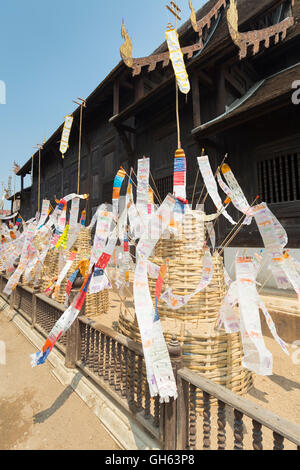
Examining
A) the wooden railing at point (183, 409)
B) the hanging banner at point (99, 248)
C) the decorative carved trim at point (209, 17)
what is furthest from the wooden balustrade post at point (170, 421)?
the decorative carved trim at point (209, 17)

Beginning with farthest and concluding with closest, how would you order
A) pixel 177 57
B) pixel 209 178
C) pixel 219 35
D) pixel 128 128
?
pixel 128 128 → pixel 219 35 → pixel 177 57 → pixel 209 178

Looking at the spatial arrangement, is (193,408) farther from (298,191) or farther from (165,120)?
(165,120)

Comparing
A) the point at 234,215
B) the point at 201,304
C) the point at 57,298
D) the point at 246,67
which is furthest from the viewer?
the point at 246,67

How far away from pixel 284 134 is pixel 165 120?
3.75m

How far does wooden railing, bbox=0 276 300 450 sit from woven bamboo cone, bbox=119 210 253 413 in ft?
0.79

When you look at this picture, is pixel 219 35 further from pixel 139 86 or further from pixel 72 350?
pixel 72 350

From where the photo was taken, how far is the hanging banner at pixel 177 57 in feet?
11.6


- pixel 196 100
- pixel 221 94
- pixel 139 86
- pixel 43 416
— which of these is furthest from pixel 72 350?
pixel 139 86

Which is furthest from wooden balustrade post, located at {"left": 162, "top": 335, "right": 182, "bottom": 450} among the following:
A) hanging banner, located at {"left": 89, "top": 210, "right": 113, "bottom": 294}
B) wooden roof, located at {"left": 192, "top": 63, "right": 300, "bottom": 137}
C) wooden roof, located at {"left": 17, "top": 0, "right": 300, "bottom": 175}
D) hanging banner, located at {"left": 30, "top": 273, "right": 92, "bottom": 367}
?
wooden roof, located at {"left": 17, "top": 0, "right": 300, "bottom": 175}

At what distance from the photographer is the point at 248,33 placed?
496 cm

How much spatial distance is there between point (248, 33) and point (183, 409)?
6717 mm

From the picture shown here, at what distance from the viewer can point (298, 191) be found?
524cm
